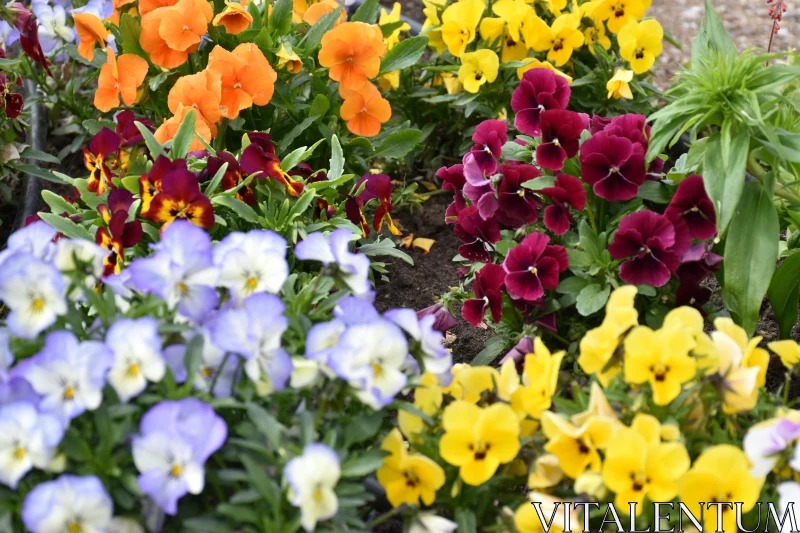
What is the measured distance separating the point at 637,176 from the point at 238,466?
40.7 inches

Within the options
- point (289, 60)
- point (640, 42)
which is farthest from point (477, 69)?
point (289, 60)

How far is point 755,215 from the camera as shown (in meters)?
1.90

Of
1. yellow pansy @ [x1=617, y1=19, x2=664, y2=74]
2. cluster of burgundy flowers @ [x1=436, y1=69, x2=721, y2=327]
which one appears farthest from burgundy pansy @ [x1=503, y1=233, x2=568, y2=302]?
yellow pansy @ [x1=617, y1=19, x2=664, y2=74]

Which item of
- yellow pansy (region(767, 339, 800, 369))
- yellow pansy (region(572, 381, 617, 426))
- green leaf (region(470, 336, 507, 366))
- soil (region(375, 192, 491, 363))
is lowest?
soil (region(375, 192, 491, 363))

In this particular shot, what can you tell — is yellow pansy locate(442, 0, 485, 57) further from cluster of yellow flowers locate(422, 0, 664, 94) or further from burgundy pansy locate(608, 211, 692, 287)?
burgundy pansy locate(608, 211, 692, 287)

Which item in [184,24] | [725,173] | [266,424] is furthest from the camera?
[184,24]

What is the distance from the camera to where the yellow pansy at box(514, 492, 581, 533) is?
138 cm

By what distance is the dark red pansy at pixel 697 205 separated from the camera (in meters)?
1.83

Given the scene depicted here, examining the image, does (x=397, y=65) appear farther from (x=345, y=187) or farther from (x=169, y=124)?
(x=169, y=124)

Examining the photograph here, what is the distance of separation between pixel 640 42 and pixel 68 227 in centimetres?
172

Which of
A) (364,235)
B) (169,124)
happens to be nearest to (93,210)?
(169,124)

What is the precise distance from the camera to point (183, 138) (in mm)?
2074

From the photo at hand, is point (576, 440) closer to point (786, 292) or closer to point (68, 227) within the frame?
point (786, 292)

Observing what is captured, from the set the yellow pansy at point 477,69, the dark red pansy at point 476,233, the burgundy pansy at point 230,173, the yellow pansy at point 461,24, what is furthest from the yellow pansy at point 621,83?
the burgundy pansy at point 230,173
